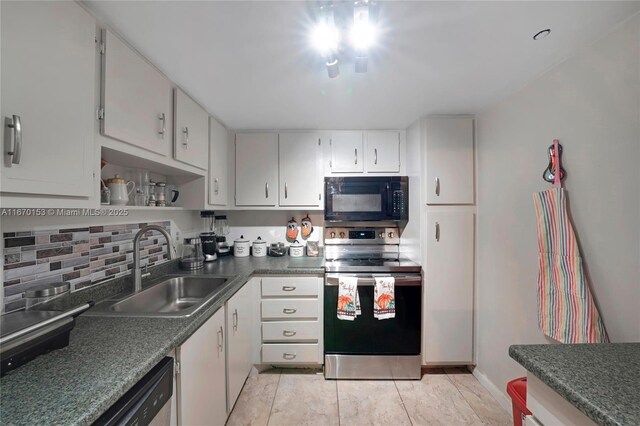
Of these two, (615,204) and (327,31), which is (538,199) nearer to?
(615,204)

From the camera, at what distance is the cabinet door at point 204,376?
3.34 ft

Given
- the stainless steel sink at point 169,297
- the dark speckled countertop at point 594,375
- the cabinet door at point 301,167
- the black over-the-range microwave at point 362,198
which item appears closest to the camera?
the dark speckled countertop at point 594,375

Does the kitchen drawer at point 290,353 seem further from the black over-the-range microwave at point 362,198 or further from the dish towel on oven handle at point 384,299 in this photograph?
the black over-the-range microwave at point 362,198

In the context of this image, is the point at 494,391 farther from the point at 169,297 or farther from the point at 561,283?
the point at 169,297

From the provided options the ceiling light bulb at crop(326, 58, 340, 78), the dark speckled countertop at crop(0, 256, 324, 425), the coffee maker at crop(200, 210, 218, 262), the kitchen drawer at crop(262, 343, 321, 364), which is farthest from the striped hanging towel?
the coffee maker at crop(200, 210, 218, 262)

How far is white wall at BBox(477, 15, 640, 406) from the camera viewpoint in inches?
39.3

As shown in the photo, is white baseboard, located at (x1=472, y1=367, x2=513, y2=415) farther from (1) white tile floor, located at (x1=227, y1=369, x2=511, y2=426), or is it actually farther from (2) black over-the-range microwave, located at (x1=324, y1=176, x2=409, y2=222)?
(2) black over-the-range microwave, located at (x1=324, y1=176, x2=409, y2=222)

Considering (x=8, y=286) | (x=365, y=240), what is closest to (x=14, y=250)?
(x=8, y=286)

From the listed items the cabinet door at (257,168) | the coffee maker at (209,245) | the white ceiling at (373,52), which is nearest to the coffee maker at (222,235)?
the coffee maker at (209,245)

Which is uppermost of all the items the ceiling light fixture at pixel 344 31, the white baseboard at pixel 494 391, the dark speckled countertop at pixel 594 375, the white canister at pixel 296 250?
the ceiling light fixture at pixel 344 31

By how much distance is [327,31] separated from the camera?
1.02 metres

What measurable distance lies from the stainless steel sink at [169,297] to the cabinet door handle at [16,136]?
0.80 meters

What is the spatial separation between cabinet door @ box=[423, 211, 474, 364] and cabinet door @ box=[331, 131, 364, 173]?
2.87 feet

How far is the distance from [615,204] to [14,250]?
253 cm
